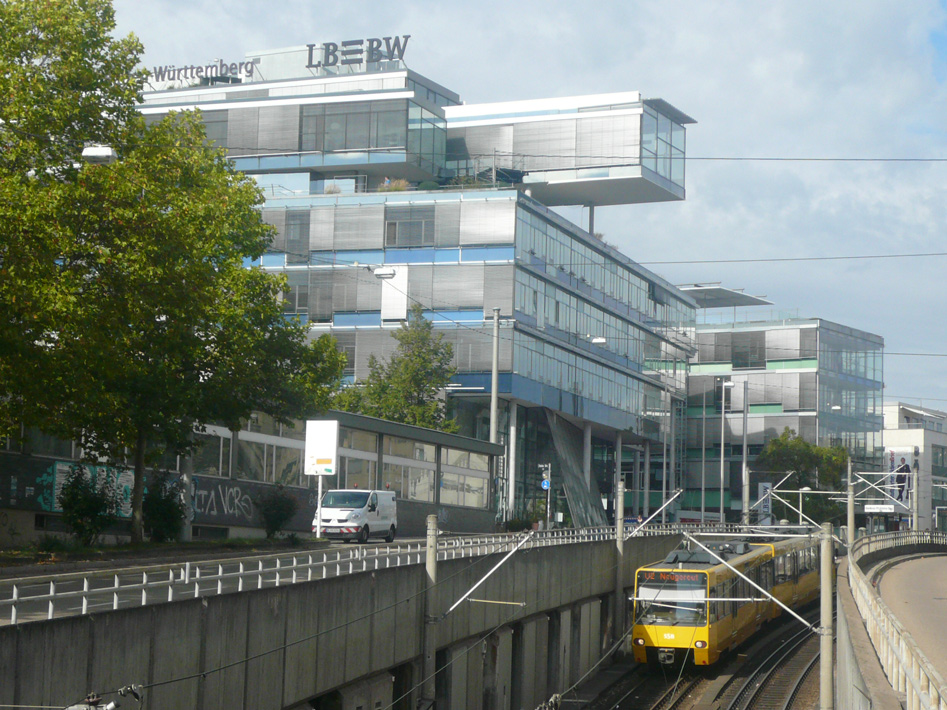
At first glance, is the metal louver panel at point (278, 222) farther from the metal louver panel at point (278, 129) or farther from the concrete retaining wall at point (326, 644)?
the concrete retaining wall at point (326, 644)

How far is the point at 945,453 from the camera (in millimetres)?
129875

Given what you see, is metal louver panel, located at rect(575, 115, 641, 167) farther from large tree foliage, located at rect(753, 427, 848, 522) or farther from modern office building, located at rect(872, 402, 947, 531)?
modern office building, located at rect(872, 402, 947, 531)

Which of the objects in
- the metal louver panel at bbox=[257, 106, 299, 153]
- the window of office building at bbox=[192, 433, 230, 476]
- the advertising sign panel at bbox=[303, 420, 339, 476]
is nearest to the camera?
the advertising sign panel at bbox=[303, 420, 339, 476]

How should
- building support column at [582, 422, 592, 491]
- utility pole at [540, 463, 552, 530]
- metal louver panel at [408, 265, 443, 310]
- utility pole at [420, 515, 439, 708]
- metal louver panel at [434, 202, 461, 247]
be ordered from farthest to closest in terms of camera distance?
building support column at [582, 422, 592, 491]
metal louver panel at [434, 202, 461, 247]
metal louver panel at [408, 265, 443, 310]
utility pole at [540, 463, 552, 530]
utility pole at [420, 515, 439, 708]

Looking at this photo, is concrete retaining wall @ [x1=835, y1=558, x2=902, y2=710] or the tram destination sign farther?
the tram destination sign

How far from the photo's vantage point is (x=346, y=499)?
42875mm

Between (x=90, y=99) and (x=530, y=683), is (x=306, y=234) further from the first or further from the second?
(x=90, y=99)

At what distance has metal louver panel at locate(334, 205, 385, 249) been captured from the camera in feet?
228

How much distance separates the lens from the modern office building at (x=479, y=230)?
67.9 metres

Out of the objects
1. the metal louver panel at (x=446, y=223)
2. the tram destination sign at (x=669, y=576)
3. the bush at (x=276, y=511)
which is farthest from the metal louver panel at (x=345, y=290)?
the tram destination sign at (x=669, y=576)

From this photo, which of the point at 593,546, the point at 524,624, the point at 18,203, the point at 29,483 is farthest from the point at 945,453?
the point at 18,203

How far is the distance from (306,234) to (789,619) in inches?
1314

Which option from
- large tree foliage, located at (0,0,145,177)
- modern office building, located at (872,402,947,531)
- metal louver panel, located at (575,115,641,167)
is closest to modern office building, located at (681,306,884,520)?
modern office building, located at (872,402,947,531)

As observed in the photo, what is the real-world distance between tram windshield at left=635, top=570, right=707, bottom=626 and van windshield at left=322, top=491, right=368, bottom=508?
9.72 m
